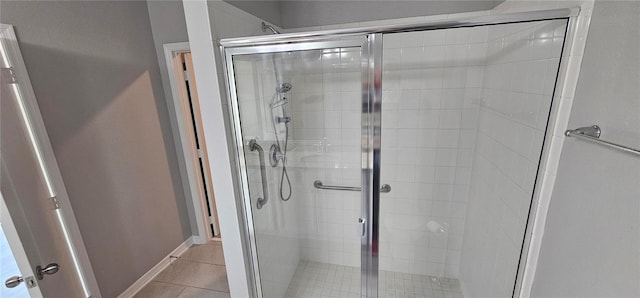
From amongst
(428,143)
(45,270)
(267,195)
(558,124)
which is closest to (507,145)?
(558,124)

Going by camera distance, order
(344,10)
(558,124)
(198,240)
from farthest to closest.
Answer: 1. (198,240)
2. (344,10)
3. (558,124)

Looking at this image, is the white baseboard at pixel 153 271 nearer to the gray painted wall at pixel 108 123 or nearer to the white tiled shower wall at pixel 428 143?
the gray painted wall at pixel 108 123

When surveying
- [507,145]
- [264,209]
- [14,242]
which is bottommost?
[264,209]

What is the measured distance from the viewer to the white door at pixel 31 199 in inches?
47.1

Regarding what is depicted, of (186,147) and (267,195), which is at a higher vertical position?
(186,147)

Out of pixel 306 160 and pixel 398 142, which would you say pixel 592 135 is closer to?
pixel 398 142

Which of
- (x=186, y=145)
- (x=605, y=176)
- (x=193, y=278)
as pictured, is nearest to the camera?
(x=605, y=176)

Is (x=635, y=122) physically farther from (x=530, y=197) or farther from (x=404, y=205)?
(x=404, y=205)

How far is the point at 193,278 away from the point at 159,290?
27 cm

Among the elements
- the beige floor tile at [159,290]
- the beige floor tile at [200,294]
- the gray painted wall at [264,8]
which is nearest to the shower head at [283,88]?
the gray painted wall at [264,8]

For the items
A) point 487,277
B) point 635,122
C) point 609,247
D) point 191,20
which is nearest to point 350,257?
point 487,277

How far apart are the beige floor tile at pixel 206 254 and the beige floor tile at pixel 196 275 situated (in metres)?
0.06

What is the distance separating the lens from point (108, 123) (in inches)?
78.7

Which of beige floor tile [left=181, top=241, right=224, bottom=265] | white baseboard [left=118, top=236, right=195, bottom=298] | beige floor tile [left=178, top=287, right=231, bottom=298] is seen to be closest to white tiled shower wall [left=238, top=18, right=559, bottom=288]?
beige floor tile [left=178, top=287, right=231, bottom=298]
